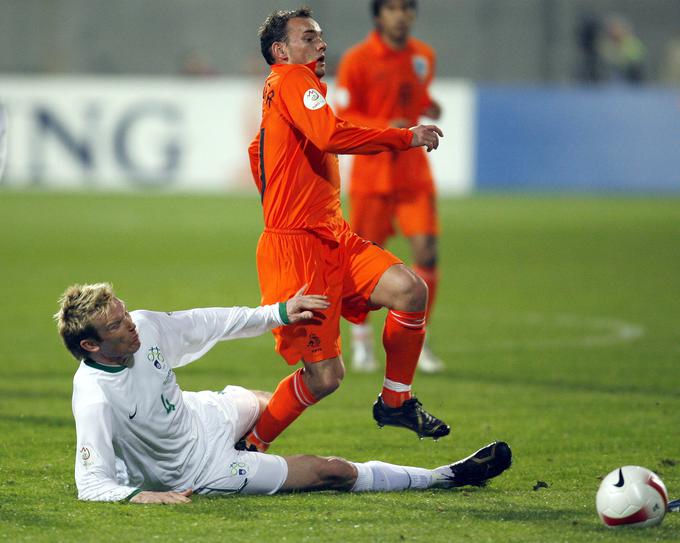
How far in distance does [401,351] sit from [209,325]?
1120 mm

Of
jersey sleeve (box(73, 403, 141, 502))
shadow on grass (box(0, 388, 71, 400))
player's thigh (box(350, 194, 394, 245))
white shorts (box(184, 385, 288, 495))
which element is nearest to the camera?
jersey sleeve (box(73, 403, 141, 502))

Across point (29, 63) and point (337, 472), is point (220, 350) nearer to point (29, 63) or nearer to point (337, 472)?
point (337, 472)

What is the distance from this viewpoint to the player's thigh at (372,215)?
9648 mm

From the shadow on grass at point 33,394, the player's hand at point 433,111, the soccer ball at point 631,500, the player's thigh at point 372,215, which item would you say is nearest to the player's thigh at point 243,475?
the soccer ball at point 631,500

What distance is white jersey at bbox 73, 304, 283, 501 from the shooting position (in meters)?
5.40

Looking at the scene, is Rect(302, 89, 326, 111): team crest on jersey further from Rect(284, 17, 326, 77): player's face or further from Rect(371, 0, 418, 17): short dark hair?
Rect(371, 0, 418, 17): short dark hair

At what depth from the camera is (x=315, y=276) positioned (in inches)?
248

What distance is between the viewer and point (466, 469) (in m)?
6.02

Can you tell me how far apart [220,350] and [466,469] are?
16.2 ft

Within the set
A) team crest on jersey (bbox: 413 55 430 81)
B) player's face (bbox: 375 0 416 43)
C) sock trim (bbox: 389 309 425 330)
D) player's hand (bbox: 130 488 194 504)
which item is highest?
player's face (bbox: 375 0 416 43)

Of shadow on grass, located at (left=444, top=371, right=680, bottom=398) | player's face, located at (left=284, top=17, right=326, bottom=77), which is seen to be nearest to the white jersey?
player's face, located at (left=284, top=17, right=326, bottom=77)

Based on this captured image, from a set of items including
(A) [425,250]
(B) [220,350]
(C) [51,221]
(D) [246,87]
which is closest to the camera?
(A) [425,250]

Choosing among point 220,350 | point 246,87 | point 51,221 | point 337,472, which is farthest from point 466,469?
point 246,87

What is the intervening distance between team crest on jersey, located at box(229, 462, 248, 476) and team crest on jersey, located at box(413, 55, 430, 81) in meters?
4.75
